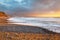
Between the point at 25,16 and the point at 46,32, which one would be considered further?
the point at 25,16

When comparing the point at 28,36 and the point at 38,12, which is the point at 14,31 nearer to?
the point at 28,36

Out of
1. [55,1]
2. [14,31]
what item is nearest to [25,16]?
[55,1]

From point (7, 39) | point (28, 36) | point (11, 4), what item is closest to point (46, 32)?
point (28, 36)

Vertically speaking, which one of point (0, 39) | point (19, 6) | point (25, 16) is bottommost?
point (0, 39)

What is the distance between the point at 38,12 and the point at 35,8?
57mm

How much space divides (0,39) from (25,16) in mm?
662

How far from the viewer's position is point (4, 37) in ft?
2.54

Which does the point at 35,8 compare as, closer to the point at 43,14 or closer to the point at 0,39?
the point at 43,14

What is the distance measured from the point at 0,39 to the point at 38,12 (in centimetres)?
70

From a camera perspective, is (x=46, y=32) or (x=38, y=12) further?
(x=38, y=12)

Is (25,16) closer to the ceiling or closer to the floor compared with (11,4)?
closer to the floor

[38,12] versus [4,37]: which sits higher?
[38,12]

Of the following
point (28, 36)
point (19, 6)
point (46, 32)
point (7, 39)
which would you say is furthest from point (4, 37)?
point (19, 6)

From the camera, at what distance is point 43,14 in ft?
4.52
